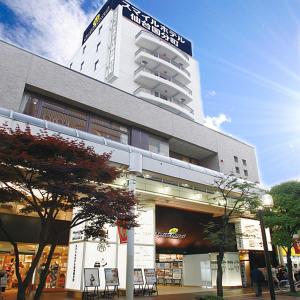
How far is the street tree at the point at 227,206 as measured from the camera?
13.4 meters

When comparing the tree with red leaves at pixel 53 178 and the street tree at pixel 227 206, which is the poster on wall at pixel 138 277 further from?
the tree with red leaves at pixel 53 178

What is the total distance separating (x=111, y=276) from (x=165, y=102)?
2510 centimetres

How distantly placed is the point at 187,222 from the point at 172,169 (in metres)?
5.32

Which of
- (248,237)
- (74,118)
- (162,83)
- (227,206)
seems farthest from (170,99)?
(248,237)

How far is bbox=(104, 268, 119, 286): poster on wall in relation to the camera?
13.9 meters

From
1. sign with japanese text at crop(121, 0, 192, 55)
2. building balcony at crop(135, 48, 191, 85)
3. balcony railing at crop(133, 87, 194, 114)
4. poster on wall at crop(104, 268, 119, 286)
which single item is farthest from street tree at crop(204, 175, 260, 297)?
sign with japanese text at crop(121, 0, 192, 55)

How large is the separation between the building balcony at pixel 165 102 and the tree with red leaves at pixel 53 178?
26.3 meters

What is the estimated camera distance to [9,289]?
15.8 meters

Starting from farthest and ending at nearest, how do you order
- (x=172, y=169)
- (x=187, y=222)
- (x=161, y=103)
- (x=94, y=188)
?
(x=161, y=103) < (x=187, y=222) < (x=172, y=169) < (x=94, y=188)

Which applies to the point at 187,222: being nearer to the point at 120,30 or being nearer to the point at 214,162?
the point at 214,162

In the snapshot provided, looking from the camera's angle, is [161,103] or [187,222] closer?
[187,222]

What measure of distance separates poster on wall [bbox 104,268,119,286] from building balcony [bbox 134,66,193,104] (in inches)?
1018

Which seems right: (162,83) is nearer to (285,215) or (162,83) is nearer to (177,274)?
(177,274)

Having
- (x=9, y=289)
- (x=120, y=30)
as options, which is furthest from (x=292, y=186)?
(x=120, y=30)
